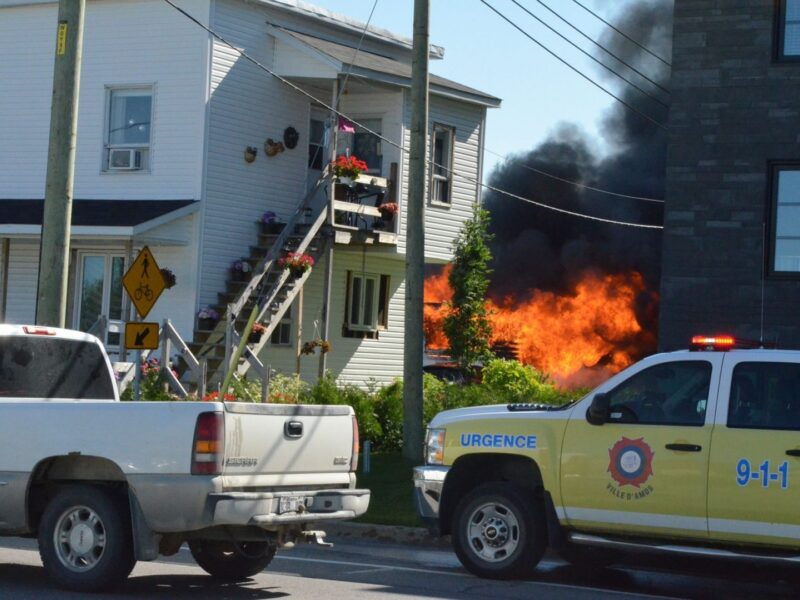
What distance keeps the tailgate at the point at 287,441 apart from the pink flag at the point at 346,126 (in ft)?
56.3

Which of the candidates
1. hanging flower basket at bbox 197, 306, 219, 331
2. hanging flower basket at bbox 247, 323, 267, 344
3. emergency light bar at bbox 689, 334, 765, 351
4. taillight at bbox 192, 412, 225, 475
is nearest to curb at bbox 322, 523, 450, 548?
emergency light bar at bbox 689, 334, 765, 351

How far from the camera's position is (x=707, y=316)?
1900cm

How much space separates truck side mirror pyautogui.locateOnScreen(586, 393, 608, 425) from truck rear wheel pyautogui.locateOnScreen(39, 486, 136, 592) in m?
3.63

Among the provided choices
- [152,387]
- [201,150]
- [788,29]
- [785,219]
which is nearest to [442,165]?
[201,150]

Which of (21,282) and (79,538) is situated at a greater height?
(21,282)

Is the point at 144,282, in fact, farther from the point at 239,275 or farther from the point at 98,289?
the point at 98,289

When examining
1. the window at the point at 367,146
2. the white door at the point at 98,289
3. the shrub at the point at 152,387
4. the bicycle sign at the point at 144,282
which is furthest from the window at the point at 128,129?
the bicycle sign at the point at 144,282

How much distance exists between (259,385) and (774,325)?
876 cm

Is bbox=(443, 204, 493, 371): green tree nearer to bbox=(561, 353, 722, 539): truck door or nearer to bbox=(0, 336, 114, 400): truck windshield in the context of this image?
bbox=(0, 336, 114, 400): truck windshield

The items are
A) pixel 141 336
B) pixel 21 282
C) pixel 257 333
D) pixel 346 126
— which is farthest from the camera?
pixel 21 282

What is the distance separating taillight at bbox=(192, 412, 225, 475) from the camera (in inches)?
374

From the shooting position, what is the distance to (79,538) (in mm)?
9984

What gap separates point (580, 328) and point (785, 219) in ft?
57.6

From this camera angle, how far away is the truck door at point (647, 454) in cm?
1065
